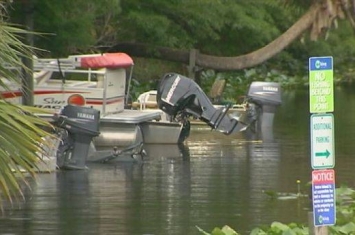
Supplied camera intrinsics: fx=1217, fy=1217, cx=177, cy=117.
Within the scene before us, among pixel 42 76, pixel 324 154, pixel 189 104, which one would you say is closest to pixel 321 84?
pixel 324 154

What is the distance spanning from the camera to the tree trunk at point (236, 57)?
36219 mm

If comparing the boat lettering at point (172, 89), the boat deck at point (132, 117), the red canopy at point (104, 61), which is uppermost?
the red canopy at point (104, 61)

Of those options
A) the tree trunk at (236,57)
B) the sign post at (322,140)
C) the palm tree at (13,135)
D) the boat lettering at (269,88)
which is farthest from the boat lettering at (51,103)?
the palm tree at (13,135)

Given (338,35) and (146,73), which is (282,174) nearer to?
(146,73)

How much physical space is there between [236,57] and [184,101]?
13.3 m

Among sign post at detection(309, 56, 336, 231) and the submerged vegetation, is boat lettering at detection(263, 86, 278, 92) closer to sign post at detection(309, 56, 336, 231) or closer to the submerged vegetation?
the submerged vegetation

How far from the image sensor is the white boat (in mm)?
23641

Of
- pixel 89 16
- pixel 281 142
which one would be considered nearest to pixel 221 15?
pixel 89 16

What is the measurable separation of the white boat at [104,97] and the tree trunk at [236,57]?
11248 millimetres

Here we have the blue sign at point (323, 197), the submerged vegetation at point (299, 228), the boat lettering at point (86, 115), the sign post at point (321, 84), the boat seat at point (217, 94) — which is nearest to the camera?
the blue sign at point (323, 197)

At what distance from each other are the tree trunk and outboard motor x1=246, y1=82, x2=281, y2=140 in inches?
237

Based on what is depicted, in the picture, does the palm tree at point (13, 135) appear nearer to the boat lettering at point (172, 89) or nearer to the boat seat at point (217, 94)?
the boat lettering at point (172, 89)

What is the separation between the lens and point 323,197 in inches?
342

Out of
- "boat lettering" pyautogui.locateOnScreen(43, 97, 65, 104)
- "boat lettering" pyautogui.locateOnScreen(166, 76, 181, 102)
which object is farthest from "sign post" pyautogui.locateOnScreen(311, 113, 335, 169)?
"boat lettering" pyautogui.locateOnScreen(166, 76, 181, 102)
